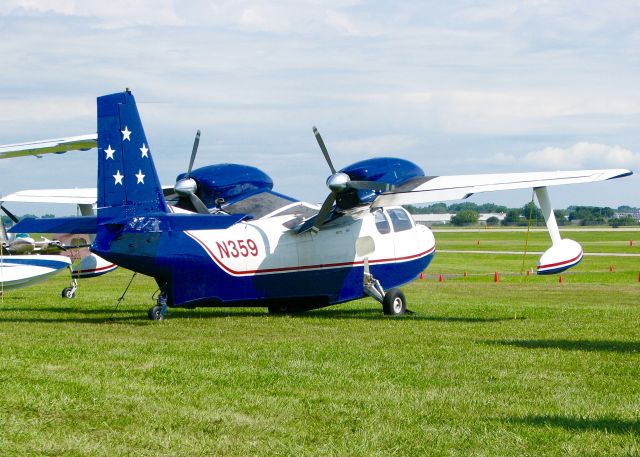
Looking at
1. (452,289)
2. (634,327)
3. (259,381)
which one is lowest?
(452,289)

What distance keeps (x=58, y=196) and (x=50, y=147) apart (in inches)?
117

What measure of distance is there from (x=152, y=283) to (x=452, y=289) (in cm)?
1186

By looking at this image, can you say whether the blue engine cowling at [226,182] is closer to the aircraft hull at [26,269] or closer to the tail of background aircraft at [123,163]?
the tail of background aircraft at [123,163]

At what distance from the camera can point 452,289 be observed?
110 ft

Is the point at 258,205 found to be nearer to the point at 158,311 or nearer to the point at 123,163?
the point at 158,311

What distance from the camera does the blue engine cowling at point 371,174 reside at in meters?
20.4

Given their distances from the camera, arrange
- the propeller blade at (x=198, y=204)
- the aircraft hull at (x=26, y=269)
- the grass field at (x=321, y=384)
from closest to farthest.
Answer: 1. the grass field at (x=321, y=384)
2. the propeller blade at (x=198, y=204)
3. the aircraft hull at (x=26, y=269)

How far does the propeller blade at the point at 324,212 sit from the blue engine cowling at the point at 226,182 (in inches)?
94.0

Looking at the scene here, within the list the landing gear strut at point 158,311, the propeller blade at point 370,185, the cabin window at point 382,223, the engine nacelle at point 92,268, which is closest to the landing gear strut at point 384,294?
the cabin window at point 382,223

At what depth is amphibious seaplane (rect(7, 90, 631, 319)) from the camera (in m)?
17.7

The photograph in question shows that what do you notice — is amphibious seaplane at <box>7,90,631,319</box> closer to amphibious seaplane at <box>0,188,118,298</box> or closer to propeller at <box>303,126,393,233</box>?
propeller at <box>303,126,393,233</box>

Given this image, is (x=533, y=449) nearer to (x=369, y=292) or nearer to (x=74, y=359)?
(x=74, y=359)

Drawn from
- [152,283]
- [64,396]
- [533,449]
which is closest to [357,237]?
[64,396]

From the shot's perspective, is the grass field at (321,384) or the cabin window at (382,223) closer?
the grass field at (321,384)
